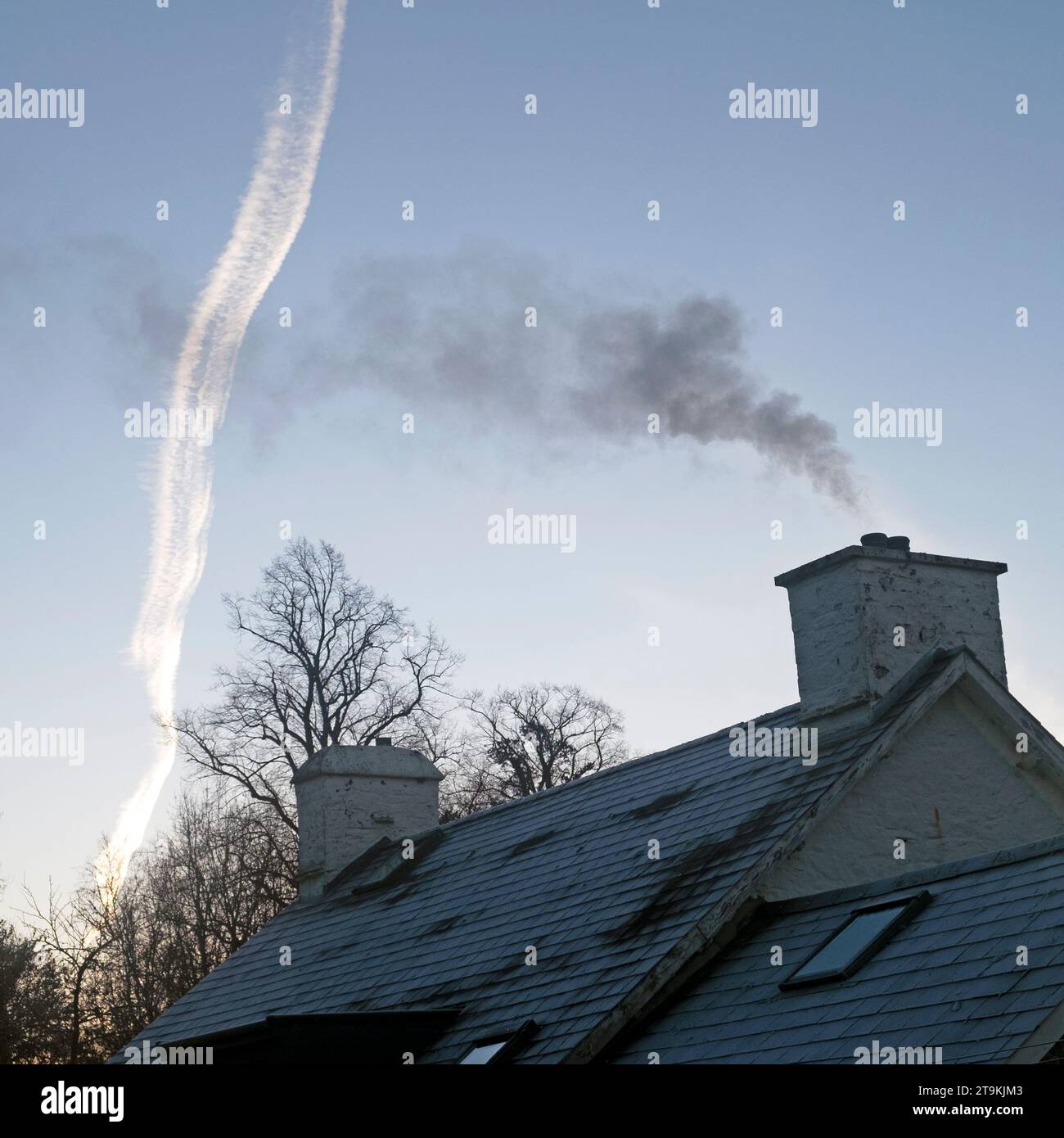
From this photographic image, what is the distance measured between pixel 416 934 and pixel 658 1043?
501cm

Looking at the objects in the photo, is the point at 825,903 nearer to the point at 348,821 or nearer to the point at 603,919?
the point at 603,919

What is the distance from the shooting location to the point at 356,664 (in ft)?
118

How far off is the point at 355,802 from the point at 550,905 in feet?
26.2

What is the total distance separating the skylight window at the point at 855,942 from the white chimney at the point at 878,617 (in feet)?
10.4

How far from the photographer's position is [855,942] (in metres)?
10.3

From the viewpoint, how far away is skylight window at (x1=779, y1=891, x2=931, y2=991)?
993cm

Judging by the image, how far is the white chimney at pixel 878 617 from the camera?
13.8m

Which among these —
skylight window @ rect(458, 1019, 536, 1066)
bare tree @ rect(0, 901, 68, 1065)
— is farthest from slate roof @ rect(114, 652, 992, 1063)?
bare tree @ rect(0, 901, 68, 1065)

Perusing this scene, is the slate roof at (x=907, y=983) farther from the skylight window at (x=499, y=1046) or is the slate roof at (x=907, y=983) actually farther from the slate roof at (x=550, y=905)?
the skylight window at (x=499, y=1046)

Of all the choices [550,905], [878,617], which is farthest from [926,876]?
[550,905]

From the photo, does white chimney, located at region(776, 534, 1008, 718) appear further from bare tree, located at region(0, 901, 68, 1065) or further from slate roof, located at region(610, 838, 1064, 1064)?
bare tree, located at region(0, 901, 68, 1065)

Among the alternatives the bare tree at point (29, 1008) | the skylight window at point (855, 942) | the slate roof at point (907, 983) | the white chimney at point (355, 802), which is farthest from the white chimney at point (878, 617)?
the bare tree at point (29, 1008)

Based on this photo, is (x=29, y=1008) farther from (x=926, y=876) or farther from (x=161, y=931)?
(x=926, y=876)

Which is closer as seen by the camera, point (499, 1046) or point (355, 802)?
point (499, 1046)
